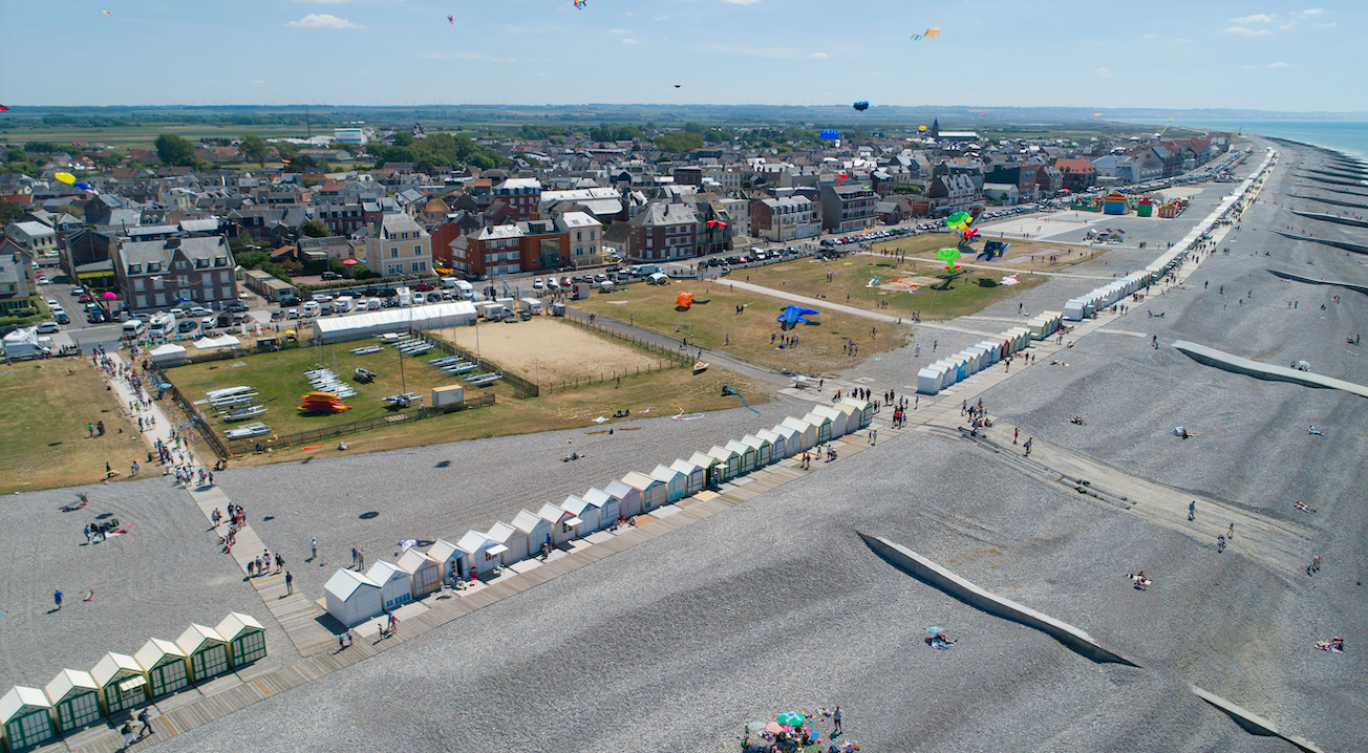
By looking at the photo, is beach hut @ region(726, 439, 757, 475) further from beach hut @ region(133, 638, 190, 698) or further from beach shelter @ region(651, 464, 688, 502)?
beach hut @ region(133, 638, 190, 698)

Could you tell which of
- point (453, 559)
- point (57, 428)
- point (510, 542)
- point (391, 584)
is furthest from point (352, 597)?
point (57, 428)

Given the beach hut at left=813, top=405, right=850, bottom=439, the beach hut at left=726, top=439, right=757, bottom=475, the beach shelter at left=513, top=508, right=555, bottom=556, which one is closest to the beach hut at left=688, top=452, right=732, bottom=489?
the beach hut at left=726, top=439, right=757, bottom=475

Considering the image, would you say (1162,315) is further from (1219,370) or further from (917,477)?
(917,477)

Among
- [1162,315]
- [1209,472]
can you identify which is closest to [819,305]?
[1162,315]

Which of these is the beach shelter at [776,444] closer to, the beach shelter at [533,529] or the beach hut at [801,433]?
the beach hut at [801,433]

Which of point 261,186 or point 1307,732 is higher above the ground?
point 261,186

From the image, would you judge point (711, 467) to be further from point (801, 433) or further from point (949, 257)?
point (949, 257)

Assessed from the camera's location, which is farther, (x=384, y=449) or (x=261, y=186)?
(x=261, y=186)
